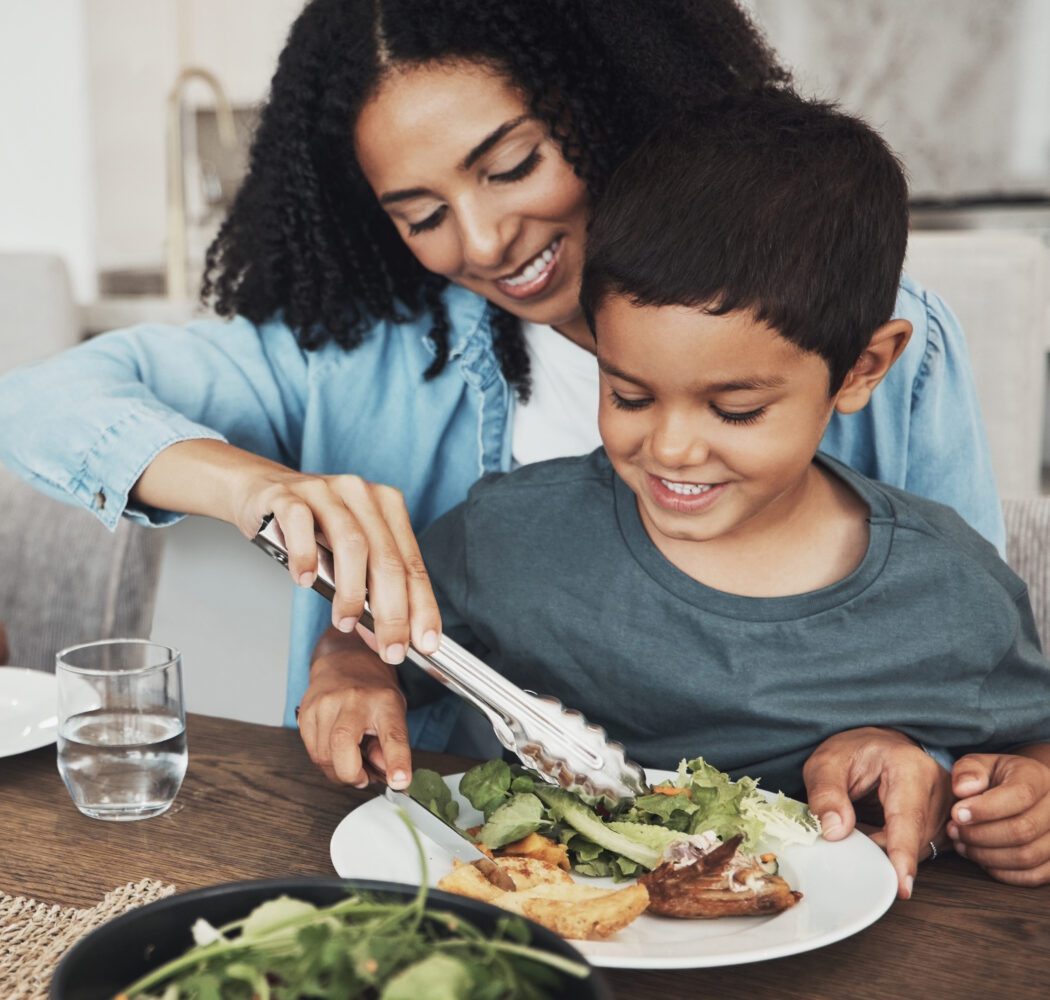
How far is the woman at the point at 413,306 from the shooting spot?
51.6 inches

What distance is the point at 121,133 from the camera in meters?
5.23

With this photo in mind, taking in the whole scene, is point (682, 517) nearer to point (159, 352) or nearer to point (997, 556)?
point (997, 556)

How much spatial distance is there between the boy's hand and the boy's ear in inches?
14.0

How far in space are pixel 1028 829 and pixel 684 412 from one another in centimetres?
Result: 42

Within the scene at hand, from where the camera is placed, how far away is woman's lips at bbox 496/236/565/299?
1.41 metres

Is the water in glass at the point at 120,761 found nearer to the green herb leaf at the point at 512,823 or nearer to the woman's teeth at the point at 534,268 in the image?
the green herb leaf at the point at 512,823

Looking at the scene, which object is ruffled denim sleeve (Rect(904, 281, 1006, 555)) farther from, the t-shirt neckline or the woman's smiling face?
the woman's smiling face

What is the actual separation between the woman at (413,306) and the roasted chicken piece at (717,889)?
0.91 feet

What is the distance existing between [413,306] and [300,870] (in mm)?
922

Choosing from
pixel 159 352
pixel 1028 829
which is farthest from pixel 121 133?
pixel 1028 829

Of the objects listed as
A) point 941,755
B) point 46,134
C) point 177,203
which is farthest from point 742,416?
point 46,134

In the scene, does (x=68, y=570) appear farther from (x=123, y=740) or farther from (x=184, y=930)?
(x=184, y=930)

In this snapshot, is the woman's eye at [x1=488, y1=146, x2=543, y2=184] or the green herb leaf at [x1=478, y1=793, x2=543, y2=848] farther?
the woman's eye at [x1=488, y1=146, x2=543, y2=184]

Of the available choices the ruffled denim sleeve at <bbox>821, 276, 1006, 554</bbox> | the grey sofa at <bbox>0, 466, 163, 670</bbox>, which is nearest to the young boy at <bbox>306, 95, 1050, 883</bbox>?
the ruffled denim sleeve at <bbox>821, 276, 1006, 554</bbox>
